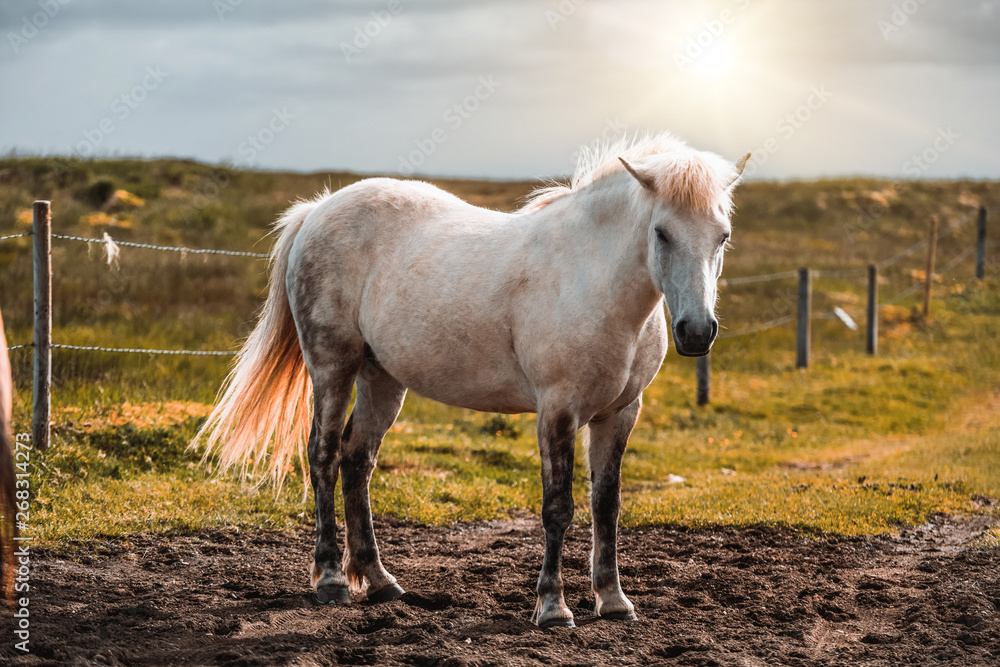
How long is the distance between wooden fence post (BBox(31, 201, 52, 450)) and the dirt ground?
1745 mm

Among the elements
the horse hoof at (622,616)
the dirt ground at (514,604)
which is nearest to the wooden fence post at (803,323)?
the dirt ground at (514,604)

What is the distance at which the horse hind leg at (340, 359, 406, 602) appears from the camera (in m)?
4.61

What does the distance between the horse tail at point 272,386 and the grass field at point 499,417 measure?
0.91 m

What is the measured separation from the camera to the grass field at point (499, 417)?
6.39m

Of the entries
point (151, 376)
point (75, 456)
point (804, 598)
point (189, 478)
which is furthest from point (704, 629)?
point (151, 376)

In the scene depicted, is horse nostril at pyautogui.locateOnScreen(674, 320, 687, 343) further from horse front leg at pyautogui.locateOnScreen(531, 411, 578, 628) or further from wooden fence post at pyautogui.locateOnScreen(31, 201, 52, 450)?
wooden fence post at pyautogui.locateOnScreen(31, 201, 52, 450)

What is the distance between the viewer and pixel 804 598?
176 inches

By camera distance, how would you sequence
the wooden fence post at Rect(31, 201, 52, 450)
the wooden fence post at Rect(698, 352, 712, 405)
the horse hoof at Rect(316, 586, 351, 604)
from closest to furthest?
1. the horse hoof at Rect(316, 586, 351, 604)
2. the wooden fence post at Rect(31, 201, 52, 450)
3. the wooden fence post at Rect(698, 352, 712, 405)

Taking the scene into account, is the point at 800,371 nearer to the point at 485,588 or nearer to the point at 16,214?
the point at 485,588

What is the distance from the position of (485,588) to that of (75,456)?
3703 mm

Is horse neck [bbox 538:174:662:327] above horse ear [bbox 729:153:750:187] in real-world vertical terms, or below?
below

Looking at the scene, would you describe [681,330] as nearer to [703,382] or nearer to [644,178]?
[644,178]

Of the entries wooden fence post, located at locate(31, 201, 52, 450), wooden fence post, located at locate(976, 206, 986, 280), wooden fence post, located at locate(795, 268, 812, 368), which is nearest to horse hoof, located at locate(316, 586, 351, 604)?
wooden fence post, located at locate(31, 201, 52, 450)

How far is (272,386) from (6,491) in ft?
10.4
